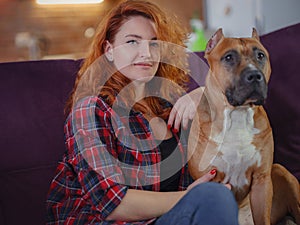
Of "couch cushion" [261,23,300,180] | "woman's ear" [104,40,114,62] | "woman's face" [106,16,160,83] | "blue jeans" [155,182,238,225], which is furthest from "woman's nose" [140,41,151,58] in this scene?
"couch cushion" [261,23,300,180]


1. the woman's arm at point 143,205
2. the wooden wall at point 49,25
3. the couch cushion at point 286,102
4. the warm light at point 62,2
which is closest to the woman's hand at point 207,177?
the woman's arm at point 143,205

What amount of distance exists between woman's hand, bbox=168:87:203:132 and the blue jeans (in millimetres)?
385

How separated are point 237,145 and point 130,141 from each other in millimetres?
330

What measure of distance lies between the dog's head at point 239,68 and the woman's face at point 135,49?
0.20 metres

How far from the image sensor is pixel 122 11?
4.41 ft

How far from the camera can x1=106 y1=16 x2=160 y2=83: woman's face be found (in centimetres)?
131

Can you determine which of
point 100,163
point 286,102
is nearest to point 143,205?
point 100,163

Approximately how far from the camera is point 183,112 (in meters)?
1.39

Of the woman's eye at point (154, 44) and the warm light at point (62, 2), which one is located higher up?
the warm light at point (62, 2)

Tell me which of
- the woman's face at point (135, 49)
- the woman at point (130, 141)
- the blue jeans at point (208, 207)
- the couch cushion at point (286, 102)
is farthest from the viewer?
the couch cushion at point (286, 102)

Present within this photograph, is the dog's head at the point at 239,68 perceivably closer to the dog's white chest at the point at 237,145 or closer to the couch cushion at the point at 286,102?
the dog's white chest at the point at 237,145

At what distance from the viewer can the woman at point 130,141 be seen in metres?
1.10

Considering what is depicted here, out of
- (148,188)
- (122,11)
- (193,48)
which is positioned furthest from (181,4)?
(148,188)

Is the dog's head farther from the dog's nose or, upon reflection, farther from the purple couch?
the purple couch
